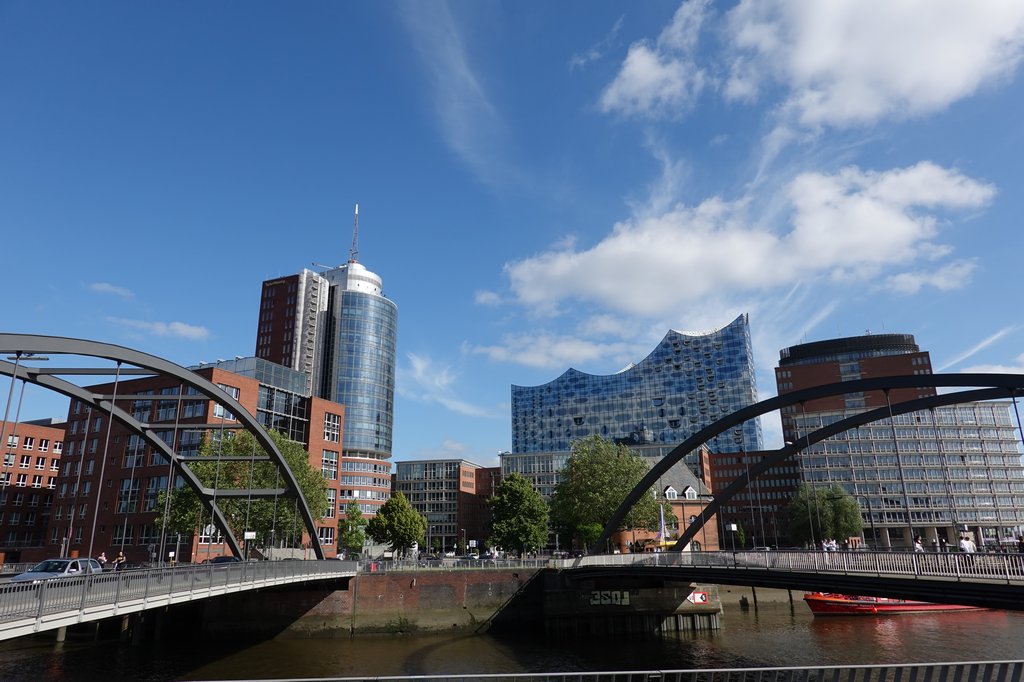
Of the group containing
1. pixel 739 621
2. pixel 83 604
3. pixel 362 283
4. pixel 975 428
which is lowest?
pixel 739 621

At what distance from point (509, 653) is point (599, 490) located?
31.9 metres

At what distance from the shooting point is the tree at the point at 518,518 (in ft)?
236

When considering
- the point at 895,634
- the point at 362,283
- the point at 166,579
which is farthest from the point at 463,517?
the point at 166,579

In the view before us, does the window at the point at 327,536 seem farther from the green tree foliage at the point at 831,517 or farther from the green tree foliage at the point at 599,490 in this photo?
the green tree foliage at the point at 831,517

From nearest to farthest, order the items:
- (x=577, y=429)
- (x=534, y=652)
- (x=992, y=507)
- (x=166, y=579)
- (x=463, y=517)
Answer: (x=166, y=579), (x=534, y=652), (x=992, y=507), (x=463, y=517), (x=577, y=429)

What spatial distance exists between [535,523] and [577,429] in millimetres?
112454

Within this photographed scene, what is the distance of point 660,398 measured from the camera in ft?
579

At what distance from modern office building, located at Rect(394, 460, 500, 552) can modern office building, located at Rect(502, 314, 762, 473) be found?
29618 millimetres

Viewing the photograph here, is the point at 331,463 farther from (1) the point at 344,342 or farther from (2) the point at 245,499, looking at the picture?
(2) the point at 245,499

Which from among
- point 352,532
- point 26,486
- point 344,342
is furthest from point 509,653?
point 344,342

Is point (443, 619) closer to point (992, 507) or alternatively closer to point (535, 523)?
point (535, 523)

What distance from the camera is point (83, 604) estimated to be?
60.5 ft

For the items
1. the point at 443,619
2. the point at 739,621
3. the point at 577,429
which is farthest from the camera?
the point at 577,429

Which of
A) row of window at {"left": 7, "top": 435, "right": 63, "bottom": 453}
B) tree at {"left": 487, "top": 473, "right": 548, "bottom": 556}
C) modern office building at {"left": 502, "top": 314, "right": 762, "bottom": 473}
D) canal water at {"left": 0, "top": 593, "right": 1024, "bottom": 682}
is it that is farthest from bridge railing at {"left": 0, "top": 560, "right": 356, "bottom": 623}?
modern office building at {"left": 502, "top": 314, "right": 762, "bottom": 473}
